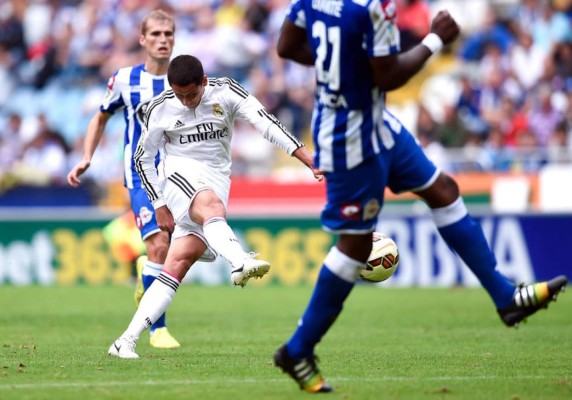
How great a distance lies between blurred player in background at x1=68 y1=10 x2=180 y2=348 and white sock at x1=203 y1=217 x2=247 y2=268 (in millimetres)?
1440

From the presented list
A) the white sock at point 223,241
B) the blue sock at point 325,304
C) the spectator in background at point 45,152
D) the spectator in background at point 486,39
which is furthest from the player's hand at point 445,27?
the spectator in background at point 45,152

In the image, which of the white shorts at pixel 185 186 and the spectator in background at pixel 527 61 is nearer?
the white shorts at pixel 185 186

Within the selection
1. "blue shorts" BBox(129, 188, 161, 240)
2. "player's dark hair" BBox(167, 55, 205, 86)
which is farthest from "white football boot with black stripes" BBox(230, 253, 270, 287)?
"blue shorts" BBox(129, 188, 161, 240)

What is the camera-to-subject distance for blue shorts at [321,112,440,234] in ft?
21.5

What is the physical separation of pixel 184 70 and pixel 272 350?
249 cm

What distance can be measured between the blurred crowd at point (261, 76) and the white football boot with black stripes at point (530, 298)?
1300 centimetres

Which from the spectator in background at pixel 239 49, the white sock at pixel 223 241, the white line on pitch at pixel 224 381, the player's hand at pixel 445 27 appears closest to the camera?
the player's hand at pixel 445 27

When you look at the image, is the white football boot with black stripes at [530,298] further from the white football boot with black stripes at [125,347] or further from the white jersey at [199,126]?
the white football boot with black stripes at [125,347]

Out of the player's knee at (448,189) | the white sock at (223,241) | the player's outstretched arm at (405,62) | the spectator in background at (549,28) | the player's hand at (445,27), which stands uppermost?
the player's hand at (445,27)

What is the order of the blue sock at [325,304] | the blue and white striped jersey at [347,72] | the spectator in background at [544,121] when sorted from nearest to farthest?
the blue and white striped jersey at [347,72]
the blue sock at [325,304]
the spectator in background at [544,121]

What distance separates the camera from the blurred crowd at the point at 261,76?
20531 millimetres

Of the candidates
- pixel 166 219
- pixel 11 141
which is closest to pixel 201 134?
pixel 166 219

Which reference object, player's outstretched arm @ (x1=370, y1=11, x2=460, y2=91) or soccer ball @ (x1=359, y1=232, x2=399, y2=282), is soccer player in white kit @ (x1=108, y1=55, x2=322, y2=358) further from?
player's outstretched arm @ (x1=370, y1=11, x2=460, y2=91)

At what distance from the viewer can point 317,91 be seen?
6.70 metres
